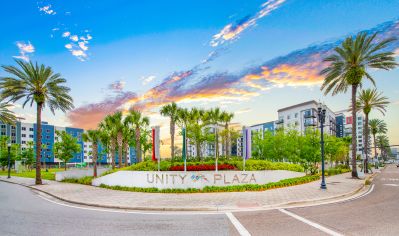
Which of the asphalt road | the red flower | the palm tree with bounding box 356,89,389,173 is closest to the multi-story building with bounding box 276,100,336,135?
the palm tree with bounding box 356,89,389,173

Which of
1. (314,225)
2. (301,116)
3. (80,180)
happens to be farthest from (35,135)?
(314,225)

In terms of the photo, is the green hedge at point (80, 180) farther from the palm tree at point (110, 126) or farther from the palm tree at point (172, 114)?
the palm tree at point (172, 114)

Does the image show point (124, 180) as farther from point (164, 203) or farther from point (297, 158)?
point (297, 158)

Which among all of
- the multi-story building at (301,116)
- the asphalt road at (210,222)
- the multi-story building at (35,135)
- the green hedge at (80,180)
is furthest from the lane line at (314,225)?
the multi-story building at (35,135)

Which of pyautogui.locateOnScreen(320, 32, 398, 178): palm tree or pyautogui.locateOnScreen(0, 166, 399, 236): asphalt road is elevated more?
pyautogui.locateOnScreen(320, 32, 398, 178): palm tree

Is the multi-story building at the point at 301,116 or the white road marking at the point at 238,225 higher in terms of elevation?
the multi-story building at the point at 301,116

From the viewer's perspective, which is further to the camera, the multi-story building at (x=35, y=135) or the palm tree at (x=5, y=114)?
the multi-story building at (x=35, y=135)

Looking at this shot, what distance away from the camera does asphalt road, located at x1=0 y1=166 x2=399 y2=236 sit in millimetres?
8477

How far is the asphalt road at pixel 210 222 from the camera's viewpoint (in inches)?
334

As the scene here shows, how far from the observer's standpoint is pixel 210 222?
9.77m

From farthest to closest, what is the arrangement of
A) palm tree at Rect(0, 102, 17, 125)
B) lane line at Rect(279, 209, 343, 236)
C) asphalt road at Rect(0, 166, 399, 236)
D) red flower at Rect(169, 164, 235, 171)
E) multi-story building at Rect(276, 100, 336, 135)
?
multi-story building at Rect(276, 100, 336, 135), palm tree at Rect(0, 102, 17, 125), red flower at Rect(169, 164, 235, 171), asphalt road at Rect(0, 166, 399, 236), lane line at Rect(279, 209, 343, 236)

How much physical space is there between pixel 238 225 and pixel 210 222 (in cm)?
110

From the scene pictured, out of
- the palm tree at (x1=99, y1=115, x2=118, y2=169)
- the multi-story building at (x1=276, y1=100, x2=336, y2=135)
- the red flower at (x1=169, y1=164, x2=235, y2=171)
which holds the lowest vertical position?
the red flower at (x1=169, y1=164, x2=235, y2=171)

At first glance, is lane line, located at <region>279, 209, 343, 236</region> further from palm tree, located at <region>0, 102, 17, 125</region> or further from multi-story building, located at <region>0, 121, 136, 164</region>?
multi-story building, located at <region>0, 121, 136, 164</region>
